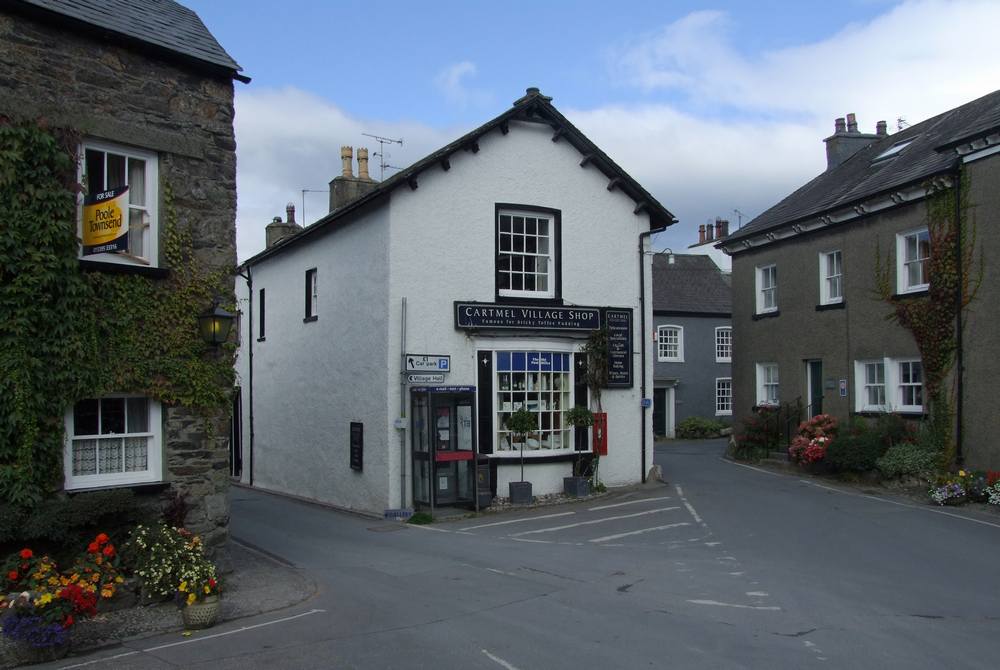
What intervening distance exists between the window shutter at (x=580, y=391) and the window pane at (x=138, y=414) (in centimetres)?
969

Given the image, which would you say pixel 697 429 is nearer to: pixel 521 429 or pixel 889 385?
pixel 889 385

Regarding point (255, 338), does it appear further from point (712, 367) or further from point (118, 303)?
point (712, 367)

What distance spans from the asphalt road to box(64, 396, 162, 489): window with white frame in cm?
261

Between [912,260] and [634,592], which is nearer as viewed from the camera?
[634,592]

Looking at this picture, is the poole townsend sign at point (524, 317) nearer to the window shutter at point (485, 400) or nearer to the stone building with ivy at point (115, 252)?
the window shutter at point (485, 400)

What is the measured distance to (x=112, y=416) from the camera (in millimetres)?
10516

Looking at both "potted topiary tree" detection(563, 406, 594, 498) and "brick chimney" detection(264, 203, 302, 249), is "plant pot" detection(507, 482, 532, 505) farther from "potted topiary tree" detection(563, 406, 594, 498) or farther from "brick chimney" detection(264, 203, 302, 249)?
"brick chimney" detection(264, 203, 302, 249)

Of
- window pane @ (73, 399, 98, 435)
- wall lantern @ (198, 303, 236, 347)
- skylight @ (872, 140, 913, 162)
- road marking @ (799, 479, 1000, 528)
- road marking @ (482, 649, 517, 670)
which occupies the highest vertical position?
skylight @ (872, 140, 913, 162)

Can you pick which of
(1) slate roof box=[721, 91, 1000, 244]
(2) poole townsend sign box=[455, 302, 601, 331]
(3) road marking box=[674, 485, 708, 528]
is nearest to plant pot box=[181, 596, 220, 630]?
(3) road marking box=[674, 485, 708, 528]

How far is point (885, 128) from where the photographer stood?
2738 cm

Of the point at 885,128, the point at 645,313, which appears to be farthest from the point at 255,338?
the point at 885,128

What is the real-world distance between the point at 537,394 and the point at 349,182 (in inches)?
338

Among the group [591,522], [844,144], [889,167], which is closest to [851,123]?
[844,144]

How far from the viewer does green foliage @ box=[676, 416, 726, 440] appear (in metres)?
36.1
